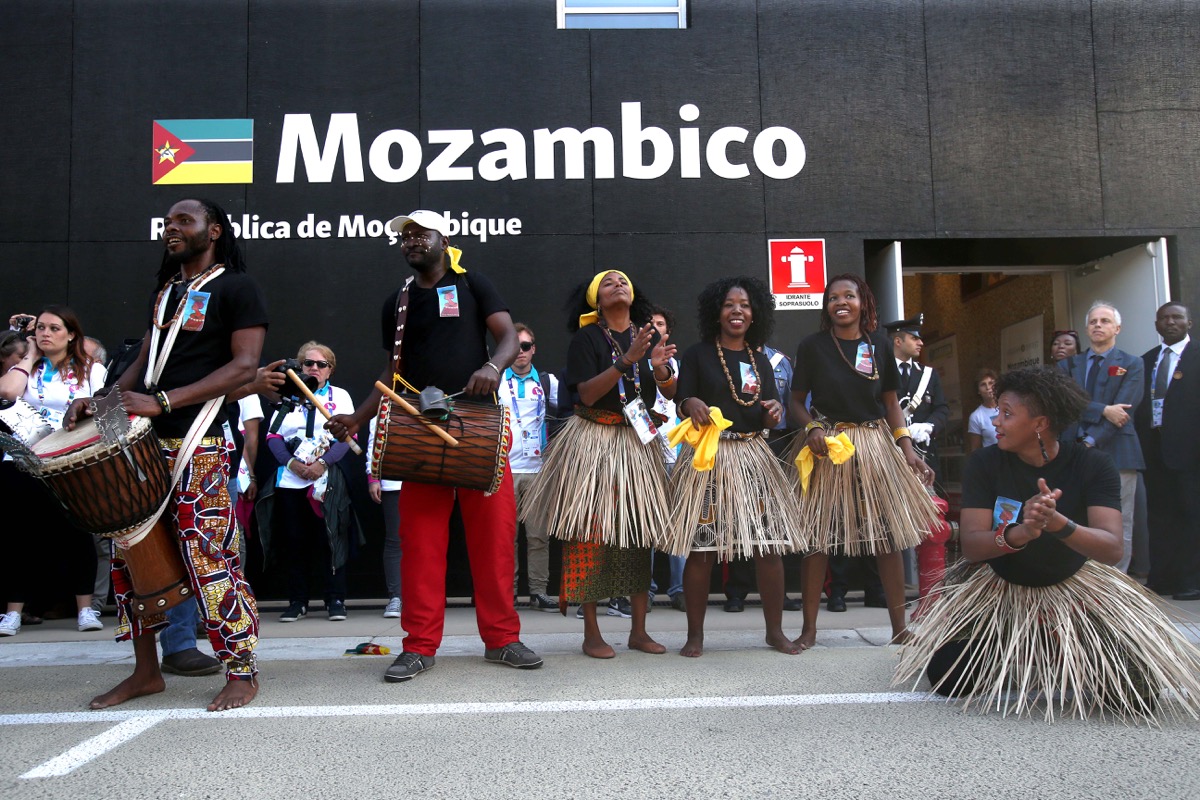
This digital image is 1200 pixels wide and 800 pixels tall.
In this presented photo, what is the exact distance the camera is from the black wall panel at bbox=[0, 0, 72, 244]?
770 cm

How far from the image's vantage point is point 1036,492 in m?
3.73

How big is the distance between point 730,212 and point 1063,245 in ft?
9.50

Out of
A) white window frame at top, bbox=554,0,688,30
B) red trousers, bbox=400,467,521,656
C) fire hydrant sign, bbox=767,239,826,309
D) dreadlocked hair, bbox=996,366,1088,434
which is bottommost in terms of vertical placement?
red trousers, bbox=400,467,521,656

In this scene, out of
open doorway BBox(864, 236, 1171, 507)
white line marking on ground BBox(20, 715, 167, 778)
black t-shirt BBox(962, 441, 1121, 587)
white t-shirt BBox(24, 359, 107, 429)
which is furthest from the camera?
open doorway BBox(864, 236, 1171, 507)

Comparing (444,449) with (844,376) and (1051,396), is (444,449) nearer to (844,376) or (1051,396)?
(844,376)

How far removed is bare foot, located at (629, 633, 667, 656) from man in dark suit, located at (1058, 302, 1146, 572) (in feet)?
12.7

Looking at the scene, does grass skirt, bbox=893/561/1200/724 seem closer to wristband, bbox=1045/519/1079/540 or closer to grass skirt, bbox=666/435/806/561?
wristband, bbox=1045/519/1079/540

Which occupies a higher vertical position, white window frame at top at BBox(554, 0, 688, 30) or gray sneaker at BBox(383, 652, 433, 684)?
white window frame at top at BBox(554, 0, 688, 30)

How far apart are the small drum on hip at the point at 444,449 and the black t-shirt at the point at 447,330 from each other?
22 centimetres

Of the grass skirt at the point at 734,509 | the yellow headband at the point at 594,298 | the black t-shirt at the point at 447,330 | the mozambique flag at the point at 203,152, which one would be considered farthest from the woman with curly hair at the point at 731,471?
the mozambique flag at the point at 203,152

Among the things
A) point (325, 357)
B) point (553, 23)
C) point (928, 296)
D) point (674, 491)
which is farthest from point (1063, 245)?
point (325, 357)

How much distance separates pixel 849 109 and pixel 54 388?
6179 mm

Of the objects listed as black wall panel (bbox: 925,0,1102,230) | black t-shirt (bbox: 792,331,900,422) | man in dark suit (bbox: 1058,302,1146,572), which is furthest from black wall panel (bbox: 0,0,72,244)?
man in dark suit (bbox: 1058,302,1146,572)

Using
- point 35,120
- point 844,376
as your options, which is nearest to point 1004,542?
point 844,376
